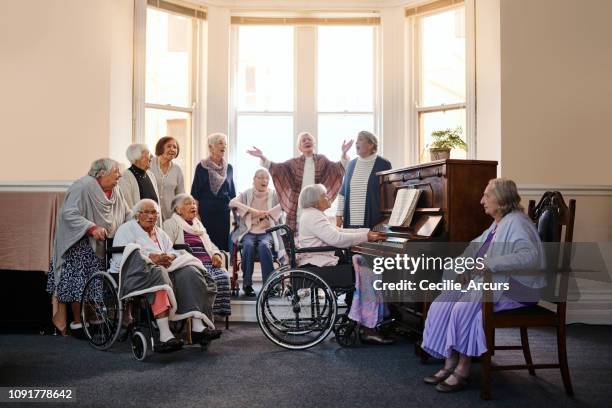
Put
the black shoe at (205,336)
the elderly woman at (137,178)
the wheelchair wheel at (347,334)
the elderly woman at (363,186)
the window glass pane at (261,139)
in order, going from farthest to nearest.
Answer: the window glass pane at (261,139) → the elderly woman at (363,186) → the elderly woman at (137,178) → the wheelchair wheel at (347,334) → the black shoe at (205,336)

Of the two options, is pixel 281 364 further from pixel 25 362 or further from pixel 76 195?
pixel 76 195

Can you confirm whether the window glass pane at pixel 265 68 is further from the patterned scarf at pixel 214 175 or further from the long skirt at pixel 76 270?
the long skirt at pixel 76 270

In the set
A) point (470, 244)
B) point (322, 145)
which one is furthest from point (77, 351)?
point (322, 145)

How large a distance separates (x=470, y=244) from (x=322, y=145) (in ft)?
10.9

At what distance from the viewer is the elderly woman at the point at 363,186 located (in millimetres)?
4633

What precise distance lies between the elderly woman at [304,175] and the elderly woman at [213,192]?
584mm

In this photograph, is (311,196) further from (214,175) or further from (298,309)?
(214,175)

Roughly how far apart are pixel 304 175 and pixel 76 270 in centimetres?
219

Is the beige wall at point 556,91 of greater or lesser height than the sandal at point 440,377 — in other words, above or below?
above

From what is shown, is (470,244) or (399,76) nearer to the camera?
(470,244)

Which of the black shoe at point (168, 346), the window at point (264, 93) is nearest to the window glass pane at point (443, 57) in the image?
the window at point (264, 93)

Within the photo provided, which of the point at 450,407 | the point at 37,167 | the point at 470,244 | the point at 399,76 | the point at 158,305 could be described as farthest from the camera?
the point at 399,76

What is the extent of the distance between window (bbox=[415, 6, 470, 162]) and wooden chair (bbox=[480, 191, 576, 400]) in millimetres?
2593

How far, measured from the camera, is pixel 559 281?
286 centimetres
